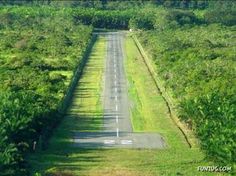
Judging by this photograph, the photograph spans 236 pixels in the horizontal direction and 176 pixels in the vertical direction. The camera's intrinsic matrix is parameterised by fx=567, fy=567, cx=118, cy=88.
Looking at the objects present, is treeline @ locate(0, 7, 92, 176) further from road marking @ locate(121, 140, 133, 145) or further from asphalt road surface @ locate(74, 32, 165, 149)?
road marking @ locate(121, 140, 133, 145)

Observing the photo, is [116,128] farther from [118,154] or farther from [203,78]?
[203,78]

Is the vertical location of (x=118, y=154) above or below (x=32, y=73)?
below

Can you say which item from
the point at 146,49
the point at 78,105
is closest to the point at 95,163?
the point at 78,105

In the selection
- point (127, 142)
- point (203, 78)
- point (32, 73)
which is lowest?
point (127, 142)

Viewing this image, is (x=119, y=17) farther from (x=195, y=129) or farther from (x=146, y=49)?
(x=195, y=129)

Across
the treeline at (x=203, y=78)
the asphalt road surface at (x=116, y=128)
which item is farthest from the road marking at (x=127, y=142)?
the treeline at (x=203, y=78)

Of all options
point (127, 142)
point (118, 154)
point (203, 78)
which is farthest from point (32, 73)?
point (118, 154)

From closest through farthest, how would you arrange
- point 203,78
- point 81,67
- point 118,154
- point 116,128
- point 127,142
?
point 118,154 → point 127,142 → point 116,128 → point 203,78 → point 81,67
